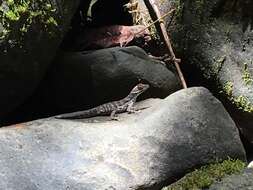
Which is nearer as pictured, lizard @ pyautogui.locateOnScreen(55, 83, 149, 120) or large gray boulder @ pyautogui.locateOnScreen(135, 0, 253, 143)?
lizard @ pyautogui.locateOnScreen(55, 83, 149, 120)

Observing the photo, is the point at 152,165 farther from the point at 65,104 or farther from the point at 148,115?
the point at 65,104

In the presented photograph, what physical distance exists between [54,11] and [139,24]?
1.09m

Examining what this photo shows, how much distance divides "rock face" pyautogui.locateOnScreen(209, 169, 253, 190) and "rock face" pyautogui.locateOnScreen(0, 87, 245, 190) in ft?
0.68

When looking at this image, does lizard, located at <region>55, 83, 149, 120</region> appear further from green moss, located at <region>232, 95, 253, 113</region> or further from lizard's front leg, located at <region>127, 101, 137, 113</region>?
green moss, located at <region>232, 95, 253, 113</region>

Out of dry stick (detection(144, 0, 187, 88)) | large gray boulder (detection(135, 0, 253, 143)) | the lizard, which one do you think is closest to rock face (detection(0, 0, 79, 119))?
the lizard

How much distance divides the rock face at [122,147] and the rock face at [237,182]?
0.68 ft

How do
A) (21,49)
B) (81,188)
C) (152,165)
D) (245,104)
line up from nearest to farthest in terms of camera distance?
(81,188), (152,165), (21,49), (245,104)

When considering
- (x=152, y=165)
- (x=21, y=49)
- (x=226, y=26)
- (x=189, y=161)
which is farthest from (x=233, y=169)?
(x=21, y=49)

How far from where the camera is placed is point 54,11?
11.0 ft

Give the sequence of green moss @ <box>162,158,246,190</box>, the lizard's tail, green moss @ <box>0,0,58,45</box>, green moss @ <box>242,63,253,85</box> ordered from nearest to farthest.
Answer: green moss @ <box>162,158,246,190</box>
green moss @ <box>0,0,58,45</box>
the lizard's tail
green moss @ <box>242,63,253,85</box>

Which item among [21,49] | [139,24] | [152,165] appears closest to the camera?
[152,165]

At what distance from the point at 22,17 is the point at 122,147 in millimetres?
1116

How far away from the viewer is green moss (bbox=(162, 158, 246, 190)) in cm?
289

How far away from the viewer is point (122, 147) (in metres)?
2.92
